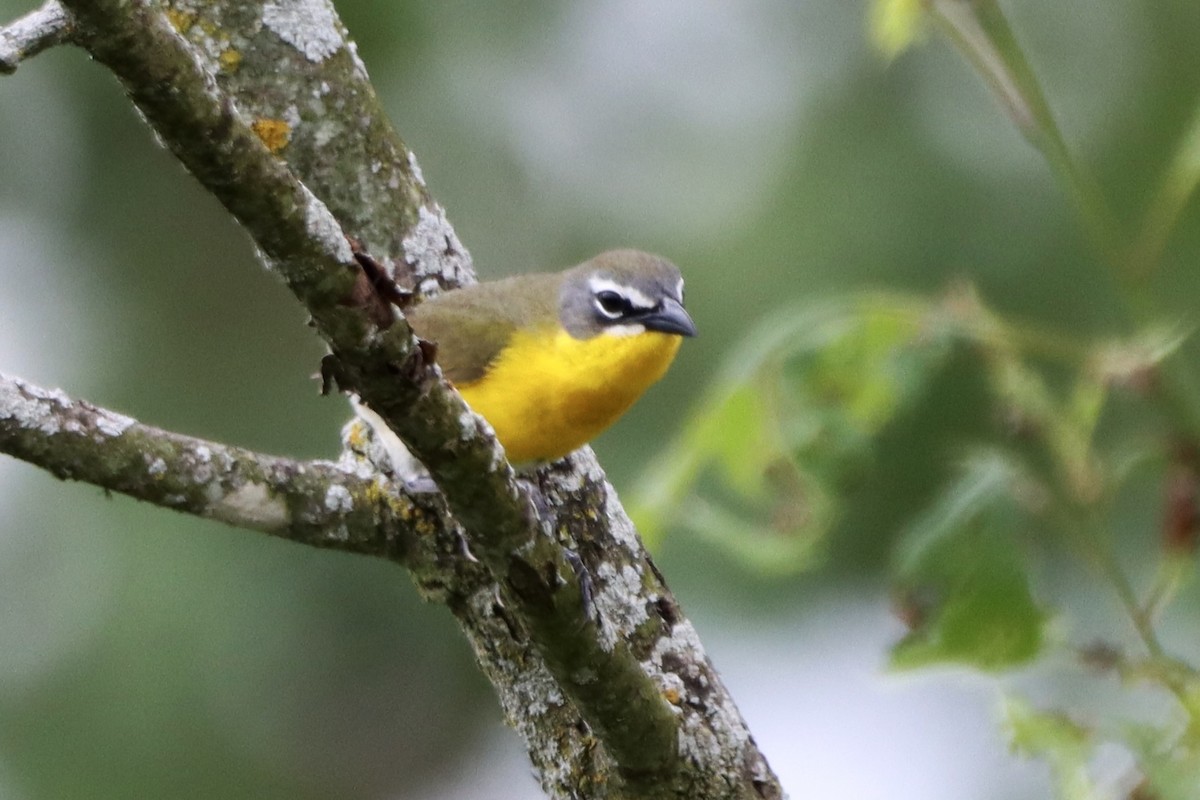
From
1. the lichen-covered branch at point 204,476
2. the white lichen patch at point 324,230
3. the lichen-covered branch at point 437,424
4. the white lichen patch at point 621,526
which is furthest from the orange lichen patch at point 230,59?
the white lichen patch at point 324,230

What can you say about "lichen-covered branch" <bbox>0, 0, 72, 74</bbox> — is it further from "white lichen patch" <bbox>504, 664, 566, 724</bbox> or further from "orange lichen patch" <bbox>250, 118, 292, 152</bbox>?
"white lichen patch" <bbox>504, 664, 566, 724</bbox>

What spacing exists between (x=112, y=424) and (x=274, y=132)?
1.16 m

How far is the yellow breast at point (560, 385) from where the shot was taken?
397cm

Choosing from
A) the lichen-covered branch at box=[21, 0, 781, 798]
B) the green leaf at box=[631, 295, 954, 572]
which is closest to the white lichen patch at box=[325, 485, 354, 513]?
the lichen-covered branch at box=[21, 0, 781, 798]

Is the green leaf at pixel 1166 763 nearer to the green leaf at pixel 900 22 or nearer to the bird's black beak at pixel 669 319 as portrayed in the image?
the green leaf at pixel 900 22

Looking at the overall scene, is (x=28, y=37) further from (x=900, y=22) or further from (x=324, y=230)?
(x=900, y=22)

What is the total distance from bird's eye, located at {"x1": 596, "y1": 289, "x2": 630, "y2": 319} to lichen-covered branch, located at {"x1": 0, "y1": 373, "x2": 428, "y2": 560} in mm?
1149

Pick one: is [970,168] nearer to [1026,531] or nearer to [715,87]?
[715,87]

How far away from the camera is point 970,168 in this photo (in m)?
7.73

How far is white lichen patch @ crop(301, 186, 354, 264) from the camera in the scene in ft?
7.45

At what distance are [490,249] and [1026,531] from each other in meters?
5.66

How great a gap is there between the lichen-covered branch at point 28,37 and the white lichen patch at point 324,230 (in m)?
0.50

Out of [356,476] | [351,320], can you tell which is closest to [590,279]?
[356,476]

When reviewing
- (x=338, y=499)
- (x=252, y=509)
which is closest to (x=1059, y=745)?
(x=338, y=499)
